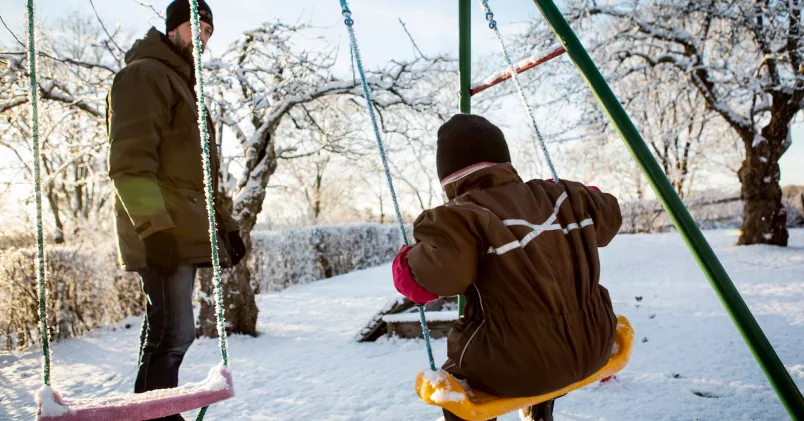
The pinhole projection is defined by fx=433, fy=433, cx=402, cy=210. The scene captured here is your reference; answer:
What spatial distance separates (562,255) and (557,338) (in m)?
0.22

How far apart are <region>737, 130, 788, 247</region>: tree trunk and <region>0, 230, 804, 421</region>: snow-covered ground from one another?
5.16 ft

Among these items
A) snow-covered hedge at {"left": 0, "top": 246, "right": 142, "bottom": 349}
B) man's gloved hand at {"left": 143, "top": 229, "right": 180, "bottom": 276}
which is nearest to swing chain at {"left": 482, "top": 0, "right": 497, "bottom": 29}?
man's gloved hand at {"left": 143, "top": 229, "right": 180, "bottom": 276}

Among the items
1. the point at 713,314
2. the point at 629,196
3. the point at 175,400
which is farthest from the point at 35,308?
the point at 629,196

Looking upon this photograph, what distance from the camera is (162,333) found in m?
1.48

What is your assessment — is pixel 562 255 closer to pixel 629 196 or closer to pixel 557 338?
pixel 557 338

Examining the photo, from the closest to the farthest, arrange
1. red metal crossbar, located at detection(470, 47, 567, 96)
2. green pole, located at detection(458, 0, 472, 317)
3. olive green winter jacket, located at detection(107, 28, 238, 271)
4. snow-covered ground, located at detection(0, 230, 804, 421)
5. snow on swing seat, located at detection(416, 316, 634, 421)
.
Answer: snow on swing seat, located at detection(416, 316, 634, 421) → olive green winter jacket, located at detection(107, 28, 238, 271) → red metal crossbar, located at detection(470, 47, 567, 96) → green pole, located at detection(458, 0, 472, 317) → snow-covered ground, located at detection(0, 230, 804, 421)

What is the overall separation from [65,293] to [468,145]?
18.1ft

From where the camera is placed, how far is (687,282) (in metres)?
5.86

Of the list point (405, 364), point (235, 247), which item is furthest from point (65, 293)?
point (235, 247)

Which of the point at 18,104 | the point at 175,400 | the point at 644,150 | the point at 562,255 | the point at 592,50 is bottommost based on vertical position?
the point at 175,400

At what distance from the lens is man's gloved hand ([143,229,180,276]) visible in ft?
4.83

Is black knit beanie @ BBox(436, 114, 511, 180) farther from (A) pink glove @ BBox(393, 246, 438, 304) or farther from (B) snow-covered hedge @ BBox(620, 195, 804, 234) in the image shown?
(B) snow-covered hedge @ BBox(620, 195, 804, 234)

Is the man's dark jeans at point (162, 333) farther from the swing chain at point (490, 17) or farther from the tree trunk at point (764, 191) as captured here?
the tree trunk at point (764, 191)

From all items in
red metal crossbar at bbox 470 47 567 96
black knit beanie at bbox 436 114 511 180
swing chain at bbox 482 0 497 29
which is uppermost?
swing chain at bbox 482 0 497 29
